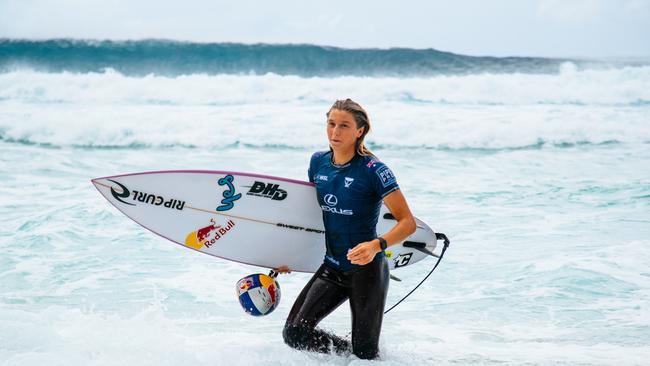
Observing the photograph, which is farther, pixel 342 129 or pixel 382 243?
pixel 342 129

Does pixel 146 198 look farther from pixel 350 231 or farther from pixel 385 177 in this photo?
pixel 385 177

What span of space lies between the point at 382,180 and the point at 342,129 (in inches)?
11.2

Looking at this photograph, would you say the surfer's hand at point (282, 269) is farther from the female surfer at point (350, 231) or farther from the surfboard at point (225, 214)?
the female surfer at point (350, 231)

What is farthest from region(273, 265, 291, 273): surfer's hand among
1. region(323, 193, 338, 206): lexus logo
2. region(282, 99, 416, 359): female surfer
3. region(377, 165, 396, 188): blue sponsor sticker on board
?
region(377, 165, 396, 188): blue sponsor sticker on board

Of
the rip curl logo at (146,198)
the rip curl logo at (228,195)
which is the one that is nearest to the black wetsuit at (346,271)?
the rip curl logo at (228,195)

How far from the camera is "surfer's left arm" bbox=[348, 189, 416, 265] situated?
9.54ft

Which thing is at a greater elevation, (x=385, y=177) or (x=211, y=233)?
(x=385, y=177)

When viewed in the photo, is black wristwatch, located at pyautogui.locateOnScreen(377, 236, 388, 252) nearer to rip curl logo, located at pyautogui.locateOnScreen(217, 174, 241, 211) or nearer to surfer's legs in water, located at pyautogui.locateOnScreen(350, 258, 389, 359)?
surfer's legs in water, located at pyautogui.locateOnScreen(350, 258, 389, 359)

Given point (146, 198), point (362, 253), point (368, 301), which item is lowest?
point (368, 301)

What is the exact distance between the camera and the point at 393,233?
3.01m

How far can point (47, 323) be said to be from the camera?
4.28m

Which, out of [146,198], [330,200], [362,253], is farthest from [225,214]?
[362,253]

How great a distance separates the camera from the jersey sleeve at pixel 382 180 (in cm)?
307

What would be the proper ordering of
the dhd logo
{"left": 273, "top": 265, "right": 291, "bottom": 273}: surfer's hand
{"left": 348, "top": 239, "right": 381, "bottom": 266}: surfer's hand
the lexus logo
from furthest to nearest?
the dhd logo, {"left": 273, "top": 265, "right": 291, "bottom": 273}: surfer's hand, the lexus logo, {"left": 348, "top": 239, "right": 381, "bottom": 266}: surfer's hand
